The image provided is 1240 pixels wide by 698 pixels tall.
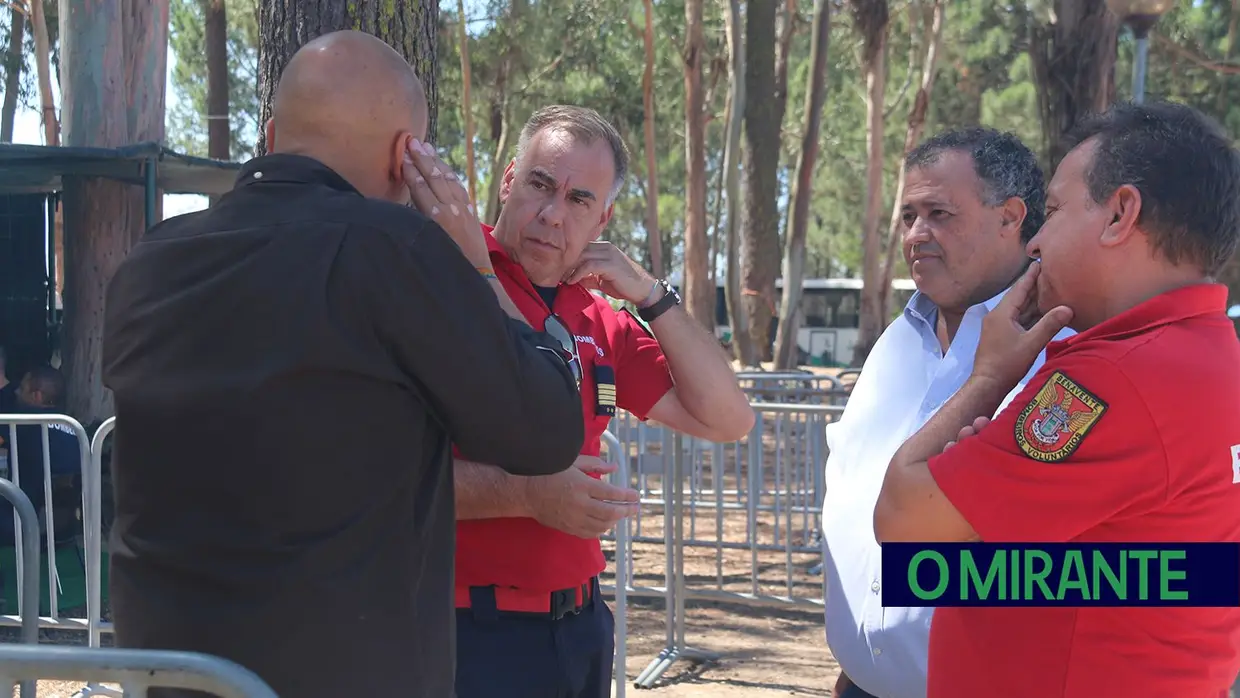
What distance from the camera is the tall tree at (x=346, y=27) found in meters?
3.31

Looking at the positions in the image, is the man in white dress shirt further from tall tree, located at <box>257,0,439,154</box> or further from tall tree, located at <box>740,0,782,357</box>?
tall tree, located at <box>740,0,782,357</box>

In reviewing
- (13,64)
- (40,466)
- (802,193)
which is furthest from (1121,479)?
(13,64)

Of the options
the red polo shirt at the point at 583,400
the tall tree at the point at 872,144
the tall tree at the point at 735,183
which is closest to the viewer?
the red polo shirt at the point at 583,400

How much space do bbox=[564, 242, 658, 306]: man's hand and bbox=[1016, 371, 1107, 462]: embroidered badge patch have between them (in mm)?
1093

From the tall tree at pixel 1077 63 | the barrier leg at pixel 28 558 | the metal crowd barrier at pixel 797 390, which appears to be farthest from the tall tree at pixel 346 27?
the tall tree at pixel 1077 63

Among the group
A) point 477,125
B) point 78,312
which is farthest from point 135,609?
point 477,125

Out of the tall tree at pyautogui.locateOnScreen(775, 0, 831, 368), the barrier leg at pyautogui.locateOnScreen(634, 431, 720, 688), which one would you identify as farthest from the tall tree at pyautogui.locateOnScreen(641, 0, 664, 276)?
the barrier leg at pyautogui.locateOnScreen(634, 431, 720, 688)

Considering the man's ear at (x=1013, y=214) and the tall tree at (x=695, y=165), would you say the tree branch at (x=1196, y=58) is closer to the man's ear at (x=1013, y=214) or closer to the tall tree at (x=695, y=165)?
the tall tree at (x=695, y=165)

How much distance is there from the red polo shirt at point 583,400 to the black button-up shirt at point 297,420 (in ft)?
2.30

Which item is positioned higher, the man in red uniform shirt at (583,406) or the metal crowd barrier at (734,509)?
the man in red uniform shirt at (583,406)

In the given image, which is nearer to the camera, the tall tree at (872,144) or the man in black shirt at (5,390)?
the man in black shirt at (5,390)

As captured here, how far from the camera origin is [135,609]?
172cm

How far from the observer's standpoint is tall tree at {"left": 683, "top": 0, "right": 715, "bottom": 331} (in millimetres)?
21250

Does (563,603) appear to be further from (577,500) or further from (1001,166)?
(1001,166)
